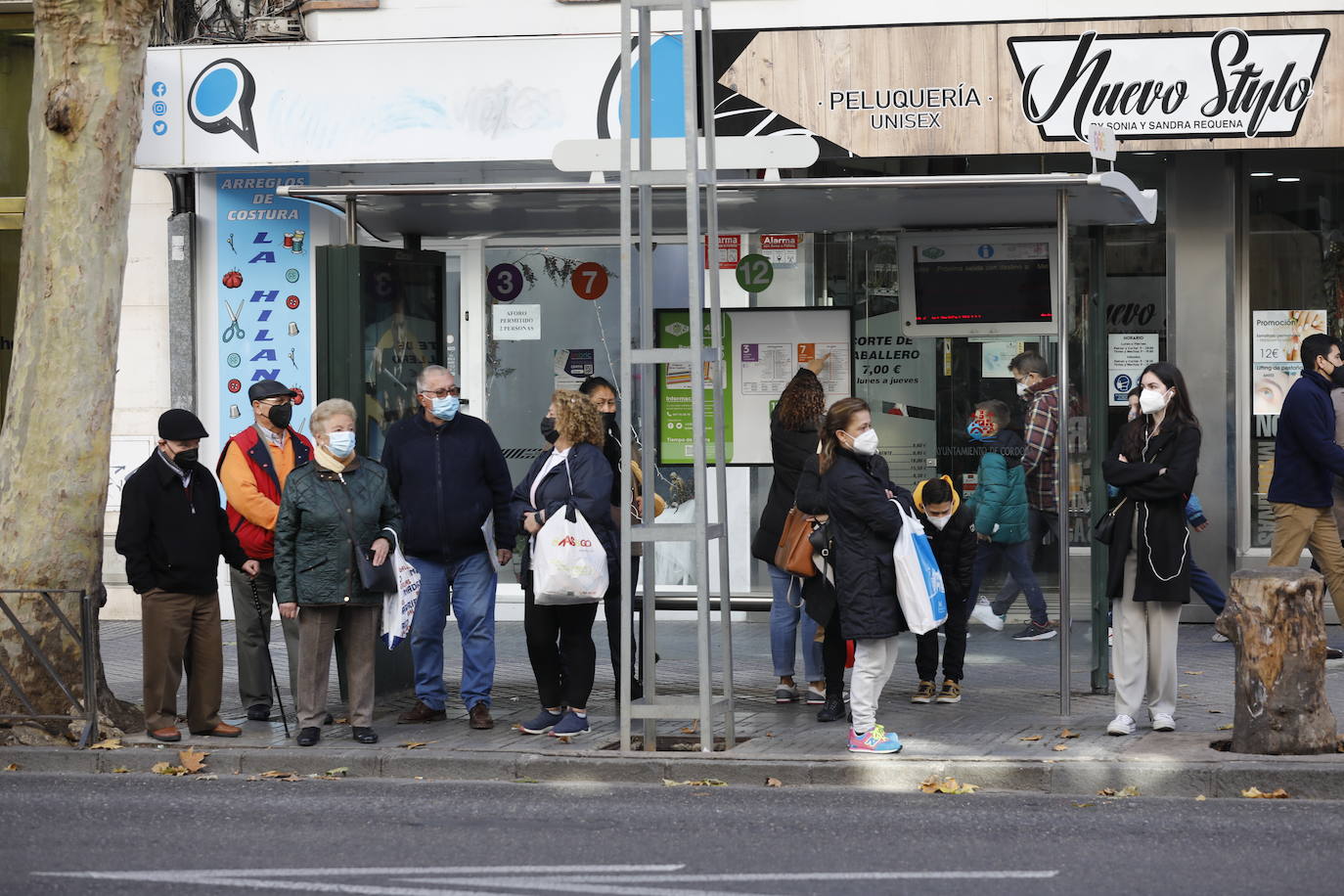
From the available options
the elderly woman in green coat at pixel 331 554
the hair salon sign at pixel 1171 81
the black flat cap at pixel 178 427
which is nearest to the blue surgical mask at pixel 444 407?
the elderly woman in green coat at pixel 331 554

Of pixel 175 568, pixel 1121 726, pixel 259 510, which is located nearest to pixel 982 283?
pixel 1121 726

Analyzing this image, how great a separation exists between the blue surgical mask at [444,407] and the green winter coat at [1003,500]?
379cm

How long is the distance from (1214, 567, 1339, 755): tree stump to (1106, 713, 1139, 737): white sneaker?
0.64 m

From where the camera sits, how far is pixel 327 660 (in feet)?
28.9

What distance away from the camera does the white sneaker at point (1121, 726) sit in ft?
27.8

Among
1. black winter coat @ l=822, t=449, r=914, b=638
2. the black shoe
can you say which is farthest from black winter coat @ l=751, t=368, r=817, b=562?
black winter coat @ l=822, t=449, r=914, b=638

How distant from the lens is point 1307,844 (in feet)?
21.7

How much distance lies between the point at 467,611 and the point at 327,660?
747 mm

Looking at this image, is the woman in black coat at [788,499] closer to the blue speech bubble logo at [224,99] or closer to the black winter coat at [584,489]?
the black winter coat at [584,489]

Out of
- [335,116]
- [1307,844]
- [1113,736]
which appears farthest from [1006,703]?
[335,116]

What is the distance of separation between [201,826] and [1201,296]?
839cm

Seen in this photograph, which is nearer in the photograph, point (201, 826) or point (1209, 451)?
point (201, 826)

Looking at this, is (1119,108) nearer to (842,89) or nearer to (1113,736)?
(842,89)

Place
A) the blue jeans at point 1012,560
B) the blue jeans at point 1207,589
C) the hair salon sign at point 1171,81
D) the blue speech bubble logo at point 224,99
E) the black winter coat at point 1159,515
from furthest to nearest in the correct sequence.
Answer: the blue speech bubble logo at point 224,99 < the hair salon sign at point 1171,81 < the blue jeans at point 1012,560 < the blue jeans at point 1207,589 < the black winter coat at point 1159,515
